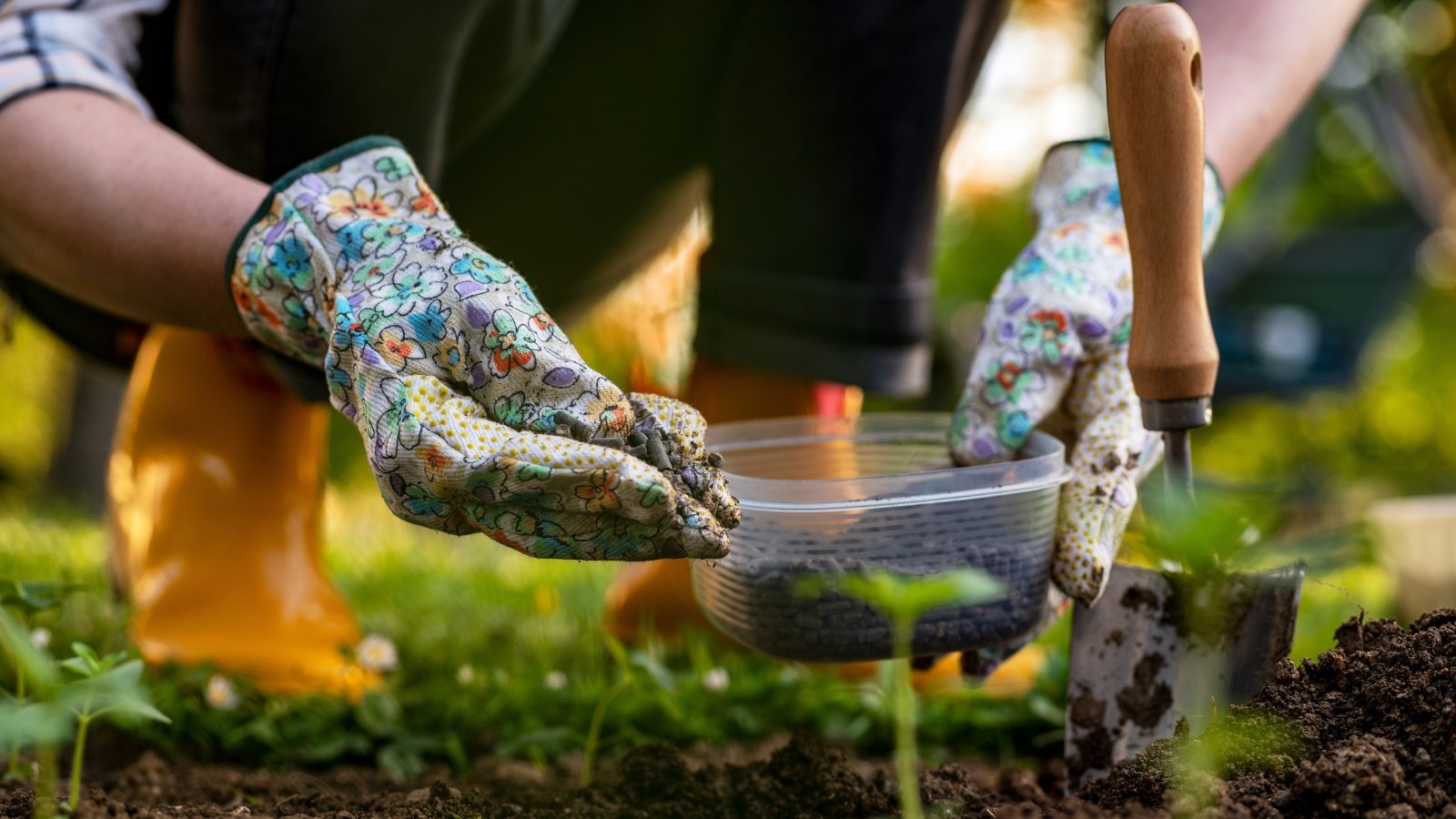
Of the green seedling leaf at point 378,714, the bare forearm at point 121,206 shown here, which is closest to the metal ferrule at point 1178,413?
the bare forearm at point 121,206

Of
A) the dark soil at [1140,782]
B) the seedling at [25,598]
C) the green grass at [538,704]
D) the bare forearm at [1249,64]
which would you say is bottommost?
the green grass at [538,704]

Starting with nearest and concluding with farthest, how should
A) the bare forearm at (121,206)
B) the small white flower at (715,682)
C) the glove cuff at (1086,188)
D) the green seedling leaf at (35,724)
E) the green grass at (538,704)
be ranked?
the green seedling leaf at (35,724)
the bare forearm at (121,206)
the glove cuff at (1086,188)
the green grass at (538,704)
the small white flower at (715,682)

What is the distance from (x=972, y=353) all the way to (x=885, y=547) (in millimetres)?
1759

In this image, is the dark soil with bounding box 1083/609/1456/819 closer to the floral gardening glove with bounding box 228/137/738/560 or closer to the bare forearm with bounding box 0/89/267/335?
the floral gardening glove with bounding box 228/137/738/560

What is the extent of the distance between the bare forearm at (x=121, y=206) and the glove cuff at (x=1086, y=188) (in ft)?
2.58

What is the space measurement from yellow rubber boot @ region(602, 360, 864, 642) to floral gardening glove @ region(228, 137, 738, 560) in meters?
0.81

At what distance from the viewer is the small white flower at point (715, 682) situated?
1548 millimetres

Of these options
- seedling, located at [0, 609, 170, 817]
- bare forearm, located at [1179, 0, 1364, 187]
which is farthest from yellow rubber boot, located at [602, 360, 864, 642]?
seedling, located at [0, 609, 170, 817]

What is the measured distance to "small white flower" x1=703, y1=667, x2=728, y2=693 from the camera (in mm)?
1548

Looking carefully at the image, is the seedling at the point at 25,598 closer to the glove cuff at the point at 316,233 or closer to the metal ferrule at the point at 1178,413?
the glove cuff at the point at 316,233

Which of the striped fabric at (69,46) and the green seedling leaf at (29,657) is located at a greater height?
the striped fabric at (69,46)

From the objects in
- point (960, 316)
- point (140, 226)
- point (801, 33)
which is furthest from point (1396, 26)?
point (140, 226)

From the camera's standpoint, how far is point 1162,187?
3.38 ft

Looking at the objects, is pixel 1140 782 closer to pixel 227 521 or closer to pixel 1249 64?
pixel 1249 64
